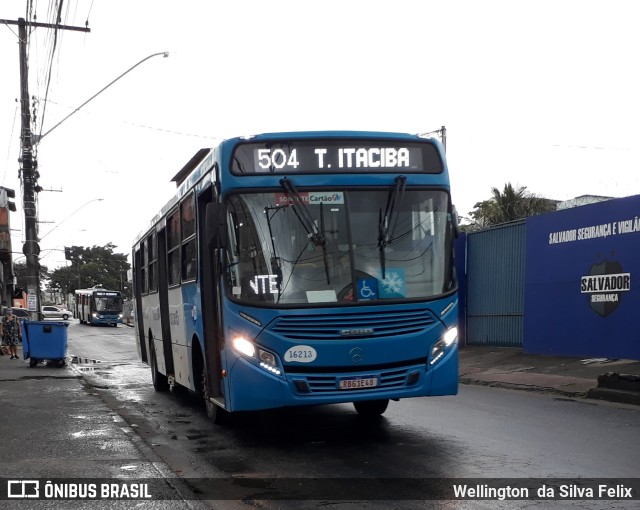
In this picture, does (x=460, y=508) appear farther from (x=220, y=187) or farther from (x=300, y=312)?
(x=220, y=187)

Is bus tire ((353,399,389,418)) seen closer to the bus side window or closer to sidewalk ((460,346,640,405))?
the bus side window

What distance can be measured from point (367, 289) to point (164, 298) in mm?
5606

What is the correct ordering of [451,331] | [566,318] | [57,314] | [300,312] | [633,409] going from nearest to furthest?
[300,312]
[451,331]
[633,409]
[566,318]
[57,314]

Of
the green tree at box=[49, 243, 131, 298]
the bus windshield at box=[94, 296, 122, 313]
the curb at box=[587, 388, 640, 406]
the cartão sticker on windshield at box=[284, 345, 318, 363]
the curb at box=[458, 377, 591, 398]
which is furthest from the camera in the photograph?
the green tree at box=[49, 243, 131, 298]

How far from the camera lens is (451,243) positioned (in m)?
8.30

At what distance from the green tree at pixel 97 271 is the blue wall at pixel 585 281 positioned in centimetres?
10148

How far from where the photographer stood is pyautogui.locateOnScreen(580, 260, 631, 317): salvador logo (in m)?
15.6

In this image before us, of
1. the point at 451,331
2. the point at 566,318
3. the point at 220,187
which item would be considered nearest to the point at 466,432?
the point at 451,331

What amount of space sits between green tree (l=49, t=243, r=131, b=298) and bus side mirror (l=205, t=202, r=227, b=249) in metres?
109

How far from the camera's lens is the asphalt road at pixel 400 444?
258 inches

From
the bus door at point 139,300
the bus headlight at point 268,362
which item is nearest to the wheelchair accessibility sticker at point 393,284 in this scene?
the bus headlight at point 268,362

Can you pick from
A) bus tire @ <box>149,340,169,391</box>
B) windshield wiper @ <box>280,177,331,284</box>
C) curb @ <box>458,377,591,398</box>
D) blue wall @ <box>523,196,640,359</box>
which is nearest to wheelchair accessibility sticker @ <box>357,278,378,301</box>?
windshield wiper @ <box>280,177,331,284</box>

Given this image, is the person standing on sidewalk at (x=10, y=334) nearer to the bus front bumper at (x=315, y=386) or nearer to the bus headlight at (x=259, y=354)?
the bus front bumper at (x=315, y=386)

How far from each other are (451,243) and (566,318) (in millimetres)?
9997
